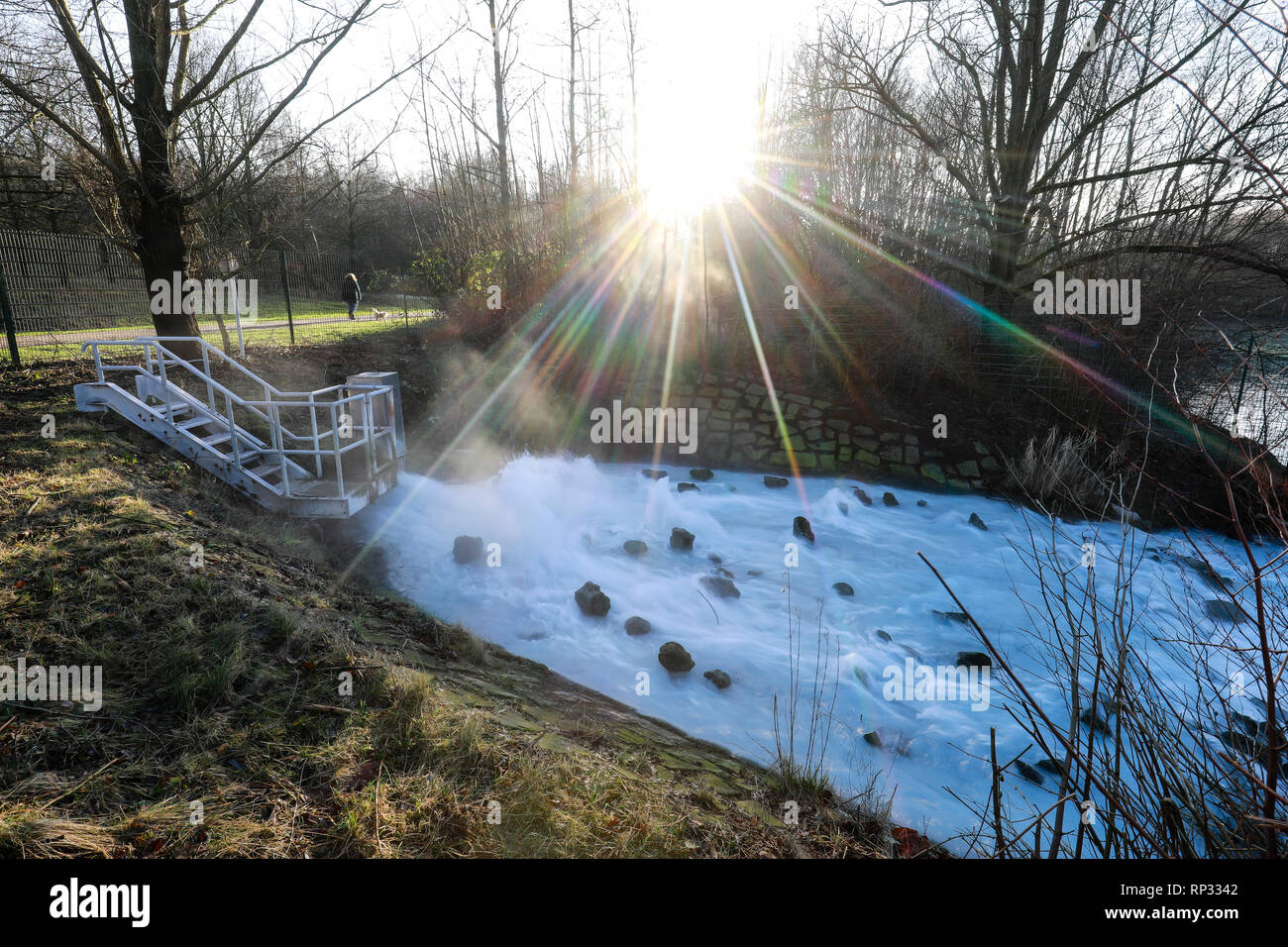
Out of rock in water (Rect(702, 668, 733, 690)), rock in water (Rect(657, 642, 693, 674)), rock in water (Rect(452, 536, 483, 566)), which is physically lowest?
rock in water (Rect(702, 668, 733, 690))

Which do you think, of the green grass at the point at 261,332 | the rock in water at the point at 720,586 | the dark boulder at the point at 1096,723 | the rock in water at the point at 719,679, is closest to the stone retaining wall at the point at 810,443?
the rock in water at the point at 720,586

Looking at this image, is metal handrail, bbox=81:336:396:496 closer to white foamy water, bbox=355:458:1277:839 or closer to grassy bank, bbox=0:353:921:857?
white foamy water, bbox=355:458:1277:839

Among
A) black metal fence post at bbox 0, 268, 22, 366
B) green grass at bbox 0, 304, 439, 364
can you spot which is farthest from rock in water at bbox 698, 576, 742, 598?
black metal fence post at bbox 0, 268, 22, 366

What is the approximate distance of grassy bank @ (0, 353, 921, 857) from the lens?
8.72ft

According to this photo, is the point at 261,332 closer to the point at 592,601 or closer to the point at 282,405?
the point at 282,405

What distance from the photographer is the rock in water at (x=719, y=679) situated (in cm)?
571

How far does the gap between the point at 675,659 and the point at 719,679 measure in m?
0.46

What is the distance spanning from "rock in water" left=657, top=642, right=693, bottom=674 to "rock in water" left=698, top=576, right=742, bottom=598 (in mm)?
1707

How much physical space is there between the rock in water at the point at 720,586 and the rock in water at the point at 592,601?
4.47 ft

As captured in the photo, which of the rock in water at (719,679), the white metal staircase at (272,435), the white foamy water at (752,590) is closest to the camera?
the white foamy water at (752,590)

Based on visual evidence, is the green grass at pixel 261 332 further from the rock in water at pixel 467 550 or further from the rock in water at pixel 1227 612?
the rock in water at pixel 1227 612

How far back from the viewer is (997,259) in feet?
40.3
